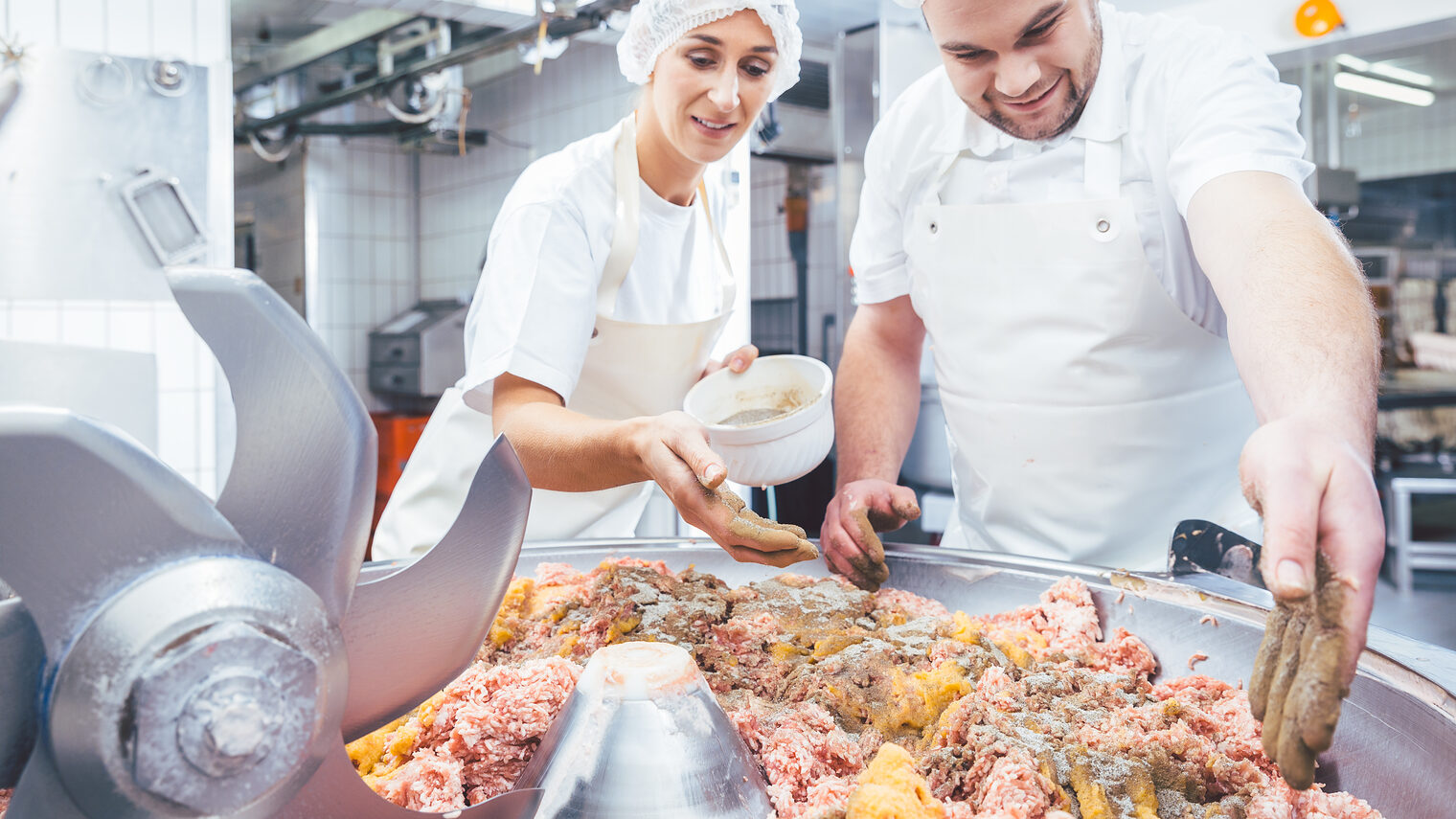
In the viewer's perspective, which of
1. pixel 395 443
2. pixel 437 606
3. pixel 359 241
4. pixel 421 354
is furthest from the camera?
pixel 359 241

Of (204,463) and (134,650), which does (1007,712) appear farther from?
(204,463)

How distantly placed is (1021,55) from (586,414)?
94cm

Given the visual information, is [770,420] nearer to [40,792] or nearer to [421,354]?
[40,792]

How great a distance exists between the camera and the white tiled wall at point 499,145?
5.35m

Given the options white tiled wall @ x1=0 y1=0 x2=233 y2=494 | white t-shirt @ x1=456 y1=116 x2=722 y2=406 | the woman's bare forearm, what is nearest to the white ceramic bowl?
the woman's bare forearm

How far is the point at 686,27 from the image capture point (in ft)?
5.04

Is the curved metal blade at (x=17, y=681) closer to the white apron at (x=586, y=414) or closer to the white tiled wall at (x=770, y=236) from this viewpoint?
the white apron at (x=586, y=414)

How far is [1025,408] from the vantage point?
4.98 feet

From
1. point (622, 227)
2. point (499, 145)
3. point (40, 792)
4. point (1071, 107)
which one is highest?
point (499, 145)

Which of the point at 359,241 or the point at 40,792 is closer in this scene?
the point at 40,792

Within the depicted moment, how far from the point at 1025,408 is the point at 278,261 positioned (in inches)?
267

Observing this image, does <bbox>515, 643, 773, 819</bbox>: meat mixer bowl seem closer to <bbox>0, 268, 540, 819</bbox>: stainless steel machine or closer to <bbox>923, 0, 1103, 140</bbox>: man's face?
<bbox>0, 268, 540, 819</bbox>: stainless steel machine

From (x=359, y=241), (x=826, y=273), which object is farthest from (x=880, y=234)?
(x=359, y=241)

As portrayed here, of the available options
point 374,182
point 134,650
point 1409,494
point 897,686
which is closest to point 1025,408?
point 897,686
